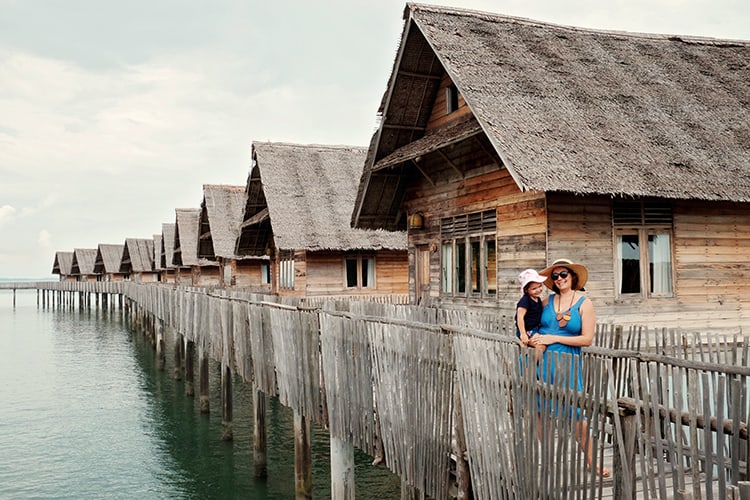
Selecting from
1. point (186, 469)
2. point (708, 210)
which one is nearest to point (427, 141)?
point (708, 210)

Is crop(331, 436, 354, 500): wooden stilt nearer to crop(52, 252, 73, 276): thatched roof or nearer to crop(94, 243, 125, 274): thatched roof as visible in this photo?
crop(94, 243, 125, 274): thatched roof

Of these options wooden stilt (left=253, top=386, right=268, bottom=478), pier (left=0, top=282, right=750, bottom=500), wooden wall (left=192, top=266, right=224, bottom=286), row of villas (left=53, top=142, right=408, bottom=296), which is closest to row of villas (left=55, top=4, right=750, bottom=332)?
pier (left=0, top=282, right=750, bottom=500)

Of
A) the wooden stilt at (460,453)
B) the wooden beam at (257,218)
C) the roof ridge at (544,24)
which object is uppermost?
the roof ridge at (544,24)

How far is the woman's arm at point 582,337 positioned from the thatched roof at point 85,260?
85958mm

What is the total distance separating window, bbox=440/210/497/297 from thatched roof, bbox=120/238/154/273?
5424cm

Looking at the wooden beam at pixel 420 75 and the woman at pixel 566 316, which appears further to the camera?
the wooden beam at pixel 420 75

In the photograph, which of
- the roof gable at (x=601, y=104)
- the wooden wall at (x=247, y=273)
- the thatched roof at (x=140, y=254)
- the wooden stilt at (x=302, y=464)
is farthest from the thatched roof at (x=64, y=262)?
the wooden stilt at (x=302, y=464)

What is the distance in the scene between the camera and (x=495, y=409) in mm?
5078

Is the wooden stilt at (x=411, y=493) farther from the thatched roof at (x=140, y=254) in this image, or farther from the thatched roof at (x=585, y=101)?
the thatched roof at (x=140, y=254)

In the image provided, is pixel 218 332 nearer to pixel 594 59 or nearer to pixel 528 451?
pixel 594 59

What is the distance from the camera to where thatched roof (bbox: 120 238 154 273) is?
65.2m

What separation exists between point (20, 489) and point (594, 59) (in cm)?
1439

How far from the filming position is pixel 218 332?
15203mm

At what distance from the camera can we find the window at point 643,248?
12344 millimetres
